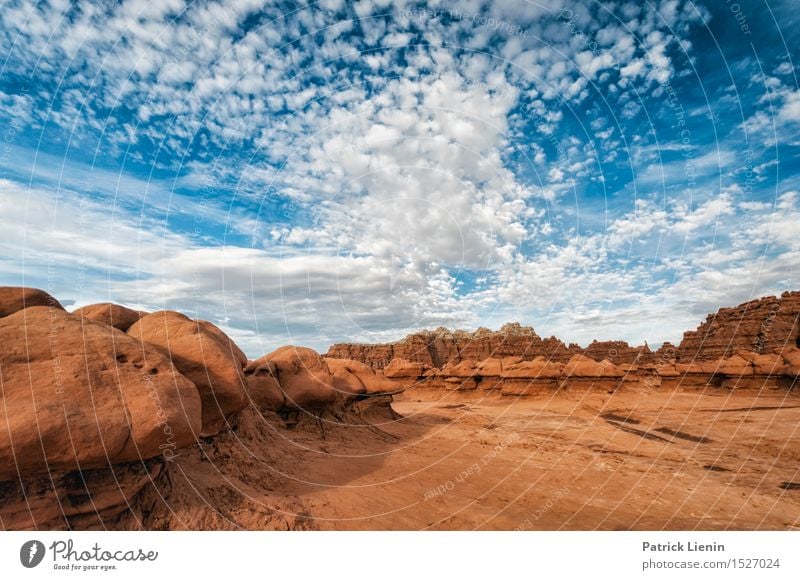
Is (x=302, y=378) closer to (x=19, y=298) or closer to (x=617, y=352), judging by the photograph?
(x=19, y=298)

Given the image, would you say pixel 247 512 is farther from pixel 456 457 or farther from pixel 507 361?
pixel 507 361

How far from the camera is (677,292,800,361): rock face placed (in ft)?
135

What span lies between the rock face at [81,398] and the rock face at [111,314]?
229cm

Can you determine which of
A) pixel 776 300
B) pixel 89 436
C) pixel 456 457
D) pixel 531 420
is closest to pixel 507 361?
pixel 531 420

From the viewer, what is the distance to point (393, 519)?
288 inches

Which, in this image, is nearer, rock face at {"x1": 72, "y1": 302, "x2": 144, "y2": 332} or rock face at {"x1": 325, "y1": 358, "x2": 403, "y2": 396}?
rock face at {"x1": 72, "y1": 302, "x2": 144, "y2": 332}

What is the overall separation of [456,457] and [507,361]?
27230mm

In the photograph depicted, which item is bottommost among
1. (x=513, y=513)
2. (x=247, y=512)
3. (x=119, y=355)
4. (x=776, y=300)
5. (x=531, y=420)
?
(x=531, y=420)

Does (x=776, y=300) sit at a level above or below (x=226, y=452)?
above
